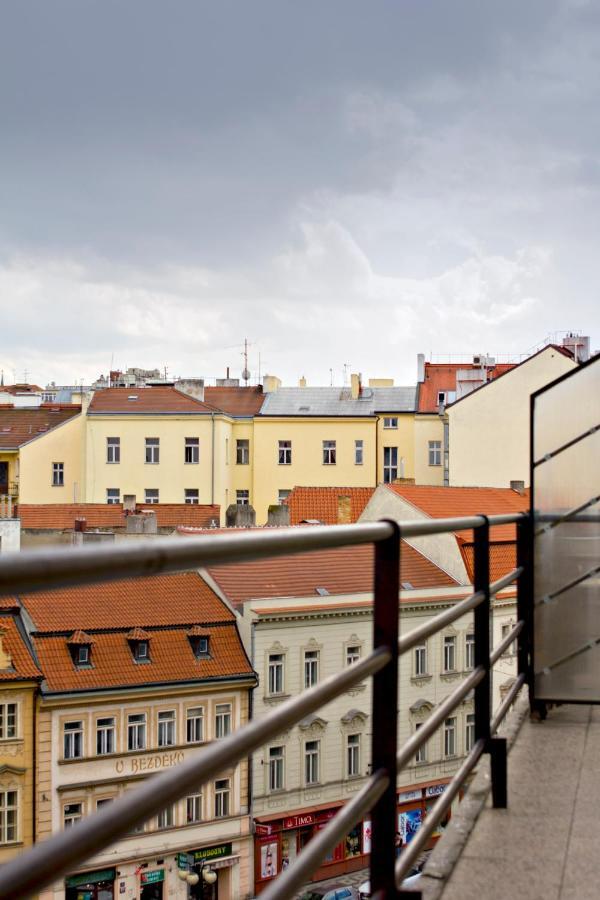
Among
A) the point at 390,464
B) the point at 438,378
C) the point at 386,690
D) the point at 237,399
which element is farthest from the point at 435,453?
the point at 386,690

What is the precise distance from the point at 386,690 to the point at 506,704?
2.29m

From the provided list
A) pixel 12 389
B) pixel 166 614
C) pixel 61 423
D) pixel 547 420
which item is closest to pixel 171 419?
pixel 61 423

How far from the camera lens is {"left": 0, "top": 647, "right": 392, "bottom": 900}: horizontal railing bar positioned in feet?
3.63

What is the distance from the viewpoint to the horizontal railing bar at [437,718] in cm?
245

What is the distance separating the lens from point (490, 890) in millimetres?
2803

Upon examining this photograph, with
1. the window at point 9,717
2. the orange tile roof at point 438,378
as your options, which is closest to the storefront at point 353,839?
the window at point 9,717

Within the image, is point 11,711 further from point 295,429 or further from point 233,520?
point 295,429

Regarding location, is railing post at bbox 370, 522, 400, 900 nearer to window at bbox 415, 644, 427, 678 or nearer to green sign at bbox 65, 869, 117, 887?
window at bbox 415, 644, 427, 678

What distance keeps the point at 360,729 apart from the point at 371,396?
58312mm

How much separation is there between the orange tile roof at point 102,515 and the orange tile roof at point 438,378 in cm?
1406

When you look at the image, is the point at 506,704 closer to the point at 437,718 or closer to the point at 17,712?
the point at 437,718

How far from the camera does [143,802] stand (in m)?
1.32

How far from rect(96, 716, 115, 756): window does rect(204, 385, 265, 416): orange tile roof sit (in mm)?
35404

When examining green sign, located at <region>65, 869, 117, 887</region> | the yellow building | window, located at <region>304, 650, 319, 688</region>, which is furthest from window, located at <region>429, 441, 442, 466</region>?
green sign, located at <region>65, 869, 117, 887</region>
